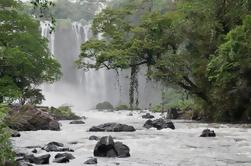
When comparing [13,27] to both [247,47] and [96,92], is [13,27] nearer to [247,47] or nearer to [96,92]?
[247,47]

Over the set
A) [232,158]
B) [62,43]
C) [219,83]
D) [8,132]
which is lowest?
[232,158]

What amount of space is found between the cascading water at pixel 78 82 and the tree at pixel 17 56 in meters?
38.3

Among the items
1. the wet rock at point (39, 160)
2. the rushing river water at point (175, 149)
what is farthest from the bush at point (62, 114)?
the wet rock at point (39, 160)

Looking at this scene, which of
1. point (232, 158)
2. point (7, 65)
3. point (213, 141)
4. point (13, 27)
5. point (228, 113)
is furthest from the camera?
point (228, 113)

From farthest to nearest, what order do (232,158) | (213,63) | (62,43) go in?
(62,43), (213,63), (232,158)

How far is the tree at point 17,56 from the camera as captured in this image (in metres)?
19.2

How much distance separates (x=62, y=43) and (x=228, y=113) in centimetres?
4539

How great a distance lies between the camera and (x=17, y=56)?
20.5 m

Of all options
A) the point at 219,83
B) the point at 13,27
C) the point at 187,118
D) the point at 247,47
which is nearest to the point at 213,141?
the point at 247,47

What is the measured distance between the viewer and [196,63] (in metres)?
30.7

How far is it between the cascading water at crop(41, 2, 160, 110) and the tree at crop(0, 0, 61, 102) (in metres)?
38.3

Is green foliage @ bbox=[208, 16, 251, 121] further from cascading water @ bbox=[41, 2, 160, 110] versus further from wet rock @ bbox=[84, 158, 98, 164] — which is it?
cascading water @ bbox=[41, 2, 160, 110]

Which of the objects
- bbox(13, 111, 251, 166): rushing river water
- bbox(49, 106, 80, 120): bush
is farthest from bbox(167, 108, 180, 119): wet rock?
bbox(13, 111, 251, 166): rushing river water

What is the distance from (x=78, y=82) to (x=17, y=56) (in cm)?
5075
